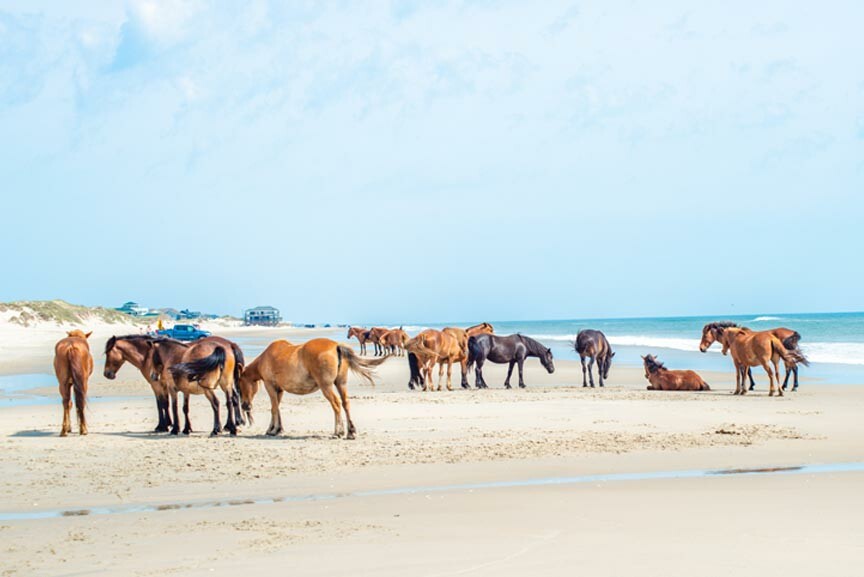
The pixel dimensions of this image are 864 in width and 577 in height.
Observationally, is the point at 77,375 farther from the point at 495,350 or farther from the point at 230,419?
the point at 495,350

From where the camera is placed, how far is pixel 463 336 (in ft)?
86.3

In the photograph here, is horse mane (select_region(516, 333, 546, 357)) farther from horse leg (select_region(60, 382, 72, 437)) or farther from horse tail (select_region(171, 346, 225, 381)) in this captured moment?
horse leg (select_region(60, 382, 72, 437))

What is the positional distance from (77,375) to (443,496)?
742cm

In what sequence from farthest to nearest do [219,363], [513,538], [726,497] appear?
[219,363] < [726,497] < [513,538]

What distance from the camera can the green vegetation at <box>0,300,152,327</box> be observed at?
78.9m

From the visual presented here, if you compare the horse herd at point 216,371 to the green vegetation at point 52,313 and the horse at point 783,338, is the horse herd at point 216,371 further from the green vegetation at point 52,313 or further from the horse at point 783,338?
the green vegetation at point 52,313

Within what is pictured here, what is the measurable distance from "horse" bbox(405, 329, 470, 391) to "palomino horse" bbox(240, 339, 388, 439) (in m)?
9.78

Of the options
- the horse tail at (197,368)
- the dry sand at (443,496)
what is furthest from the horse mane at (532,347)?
the horse tail at (197,368)

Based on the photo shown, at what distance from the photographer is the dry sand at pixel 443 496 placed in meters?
6.99

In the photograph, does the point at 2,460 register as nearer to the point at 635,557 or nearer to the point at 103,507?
the point at 103,507

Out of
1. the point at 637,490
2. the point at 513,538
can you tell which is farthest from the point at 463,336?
the point at 513,538

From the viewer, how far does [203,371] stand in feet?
47.3

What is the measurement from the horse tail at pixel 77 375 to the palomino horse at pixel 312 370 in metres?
2.58

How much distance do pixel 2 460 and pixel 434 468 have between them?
5492 millimetres
